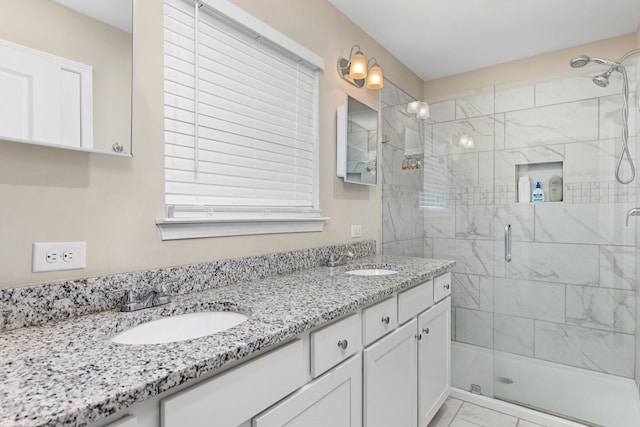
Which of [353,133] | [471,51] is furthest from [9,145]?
[471,51]

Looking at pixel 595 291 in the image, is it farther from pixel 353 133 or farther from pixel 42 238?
pixel 42 238

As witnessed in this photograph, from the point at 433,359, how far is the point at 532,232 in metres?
1.35

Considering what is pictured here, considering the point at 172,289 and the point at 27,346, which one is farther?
the point at 172,289

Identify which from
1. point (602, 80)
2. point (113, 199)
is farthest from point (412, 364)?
point (602, 80)

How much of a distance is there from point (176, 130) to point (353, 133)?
123 centimetres

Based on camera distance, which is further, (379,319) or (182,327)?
(379,319)

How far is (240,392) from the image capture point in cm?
82

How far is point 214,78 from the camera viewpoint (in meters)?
1.50

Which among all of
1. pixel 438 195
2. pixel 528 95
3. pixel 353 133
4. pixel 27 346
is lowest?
pixel 27 346

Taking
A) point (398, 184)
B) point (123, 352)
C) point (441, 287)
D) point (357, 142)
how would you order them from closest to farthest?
point (123, 352), point (441, 287), point (357, 142), point (398, 184)

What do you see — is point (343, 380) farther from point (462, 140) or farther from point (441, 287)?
point (462, 140)

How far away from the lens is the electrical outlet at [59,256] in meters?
0.98

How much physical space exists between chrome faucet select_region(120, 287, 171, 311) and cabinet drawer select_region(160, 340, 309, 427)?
46cm

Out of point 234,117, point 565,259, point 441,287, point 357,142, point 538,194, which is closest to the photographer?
point 234,117
